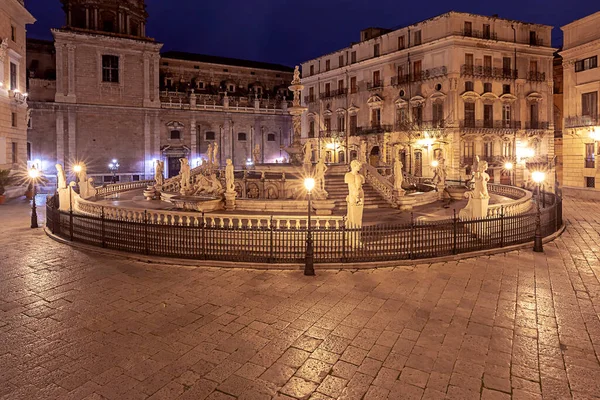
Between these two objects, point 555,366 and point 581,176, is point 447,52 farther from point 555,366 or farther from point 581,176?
point 555,366

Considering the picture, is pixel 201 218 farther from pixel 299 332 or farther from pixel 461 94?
pixel 461 94

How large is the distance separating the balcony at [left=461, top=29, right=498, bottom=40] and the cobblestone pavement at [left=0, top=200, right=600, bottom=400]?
30.5m

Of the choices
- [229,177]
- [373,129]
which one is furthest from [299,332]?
[373,129]

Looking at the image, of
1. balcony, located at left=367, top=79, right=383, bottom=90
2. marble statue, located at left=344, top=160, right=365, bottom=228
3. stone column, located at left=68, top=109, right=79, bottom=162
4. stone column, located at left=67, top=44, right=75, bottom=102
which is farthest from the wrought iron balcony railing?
stone column, located at left=67, top=44, right=75, bottom=102

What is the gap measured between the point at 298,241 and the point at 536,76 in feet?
122

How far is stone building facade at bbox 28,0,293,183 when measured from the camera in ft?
135

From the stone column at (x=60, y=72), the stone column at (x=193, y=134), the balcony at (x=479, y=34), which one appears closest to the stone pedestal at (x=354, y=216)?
the balcony at (x=479, y=34)

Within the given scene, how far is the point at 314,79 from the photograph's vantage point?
51.4 m

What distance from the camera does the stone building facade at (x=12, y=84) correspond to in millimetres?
27312

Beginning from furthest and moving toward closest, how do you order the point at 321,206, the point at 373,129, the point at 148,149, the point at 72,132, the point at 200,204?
1. the point at 148,149
2. the point at 373,129
3. the point at 72,132
4. the point at 200,204
5. the point at 321,206

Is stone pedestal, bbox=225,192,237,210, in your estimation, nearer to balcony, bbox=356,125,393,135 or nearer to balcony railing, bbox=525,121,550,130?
balcony, bbox=356,125,393,135

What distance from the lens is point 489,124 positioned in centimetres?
3775

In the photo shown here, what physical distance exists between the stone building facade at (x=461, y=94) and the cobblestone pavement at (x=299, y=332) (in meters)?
25.9

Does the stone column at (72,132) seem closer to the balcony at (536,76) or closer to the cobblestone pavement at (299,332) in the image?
the cobblestone pavement at (299,332)
